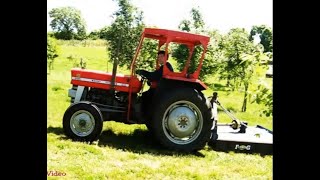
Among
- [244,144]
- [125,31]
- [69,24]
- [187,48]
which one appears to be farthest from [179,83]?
[125,31]

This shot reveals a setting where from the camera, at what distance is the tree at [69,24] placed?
75.5 inches

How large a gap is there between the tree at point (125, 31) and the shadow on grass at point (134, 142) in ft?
4.87

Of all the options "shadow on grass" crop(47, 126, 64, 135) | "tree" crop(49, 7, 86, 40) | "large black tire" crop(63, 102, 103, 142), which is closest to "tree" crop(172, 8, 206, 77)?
"large black tire" crop(63, 102, 103, 142)

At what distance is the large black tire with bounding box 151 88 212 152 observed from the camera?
2.95 meters

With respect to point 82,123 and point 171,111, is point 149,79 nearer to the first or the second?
point 171,111

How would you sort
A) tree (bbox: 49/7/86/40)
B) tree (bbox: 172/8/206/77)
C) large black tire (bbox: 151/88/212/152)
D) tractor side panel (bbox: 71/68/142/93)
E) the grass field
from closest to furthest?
tree (bbox: 49/7/86/40), the grass field, large black tire (bbox: 151/88/212/152), tractor side panel (bbox: 71/68/142/93), tree (bbox: 172/8/206/77)

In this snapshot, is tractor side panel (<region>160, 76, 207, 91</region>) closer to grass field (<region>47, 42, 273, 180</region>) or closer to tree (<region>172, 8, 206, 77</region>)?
grass field (<region>47, 42, 273, 180</region>)

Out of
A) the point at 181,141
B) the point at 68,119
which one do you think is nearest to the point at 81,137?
the point at 68,119

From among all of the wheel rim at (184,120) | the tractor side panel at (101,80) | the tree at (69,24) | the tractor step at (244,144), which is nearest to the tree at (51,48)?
the tree at (69,24)

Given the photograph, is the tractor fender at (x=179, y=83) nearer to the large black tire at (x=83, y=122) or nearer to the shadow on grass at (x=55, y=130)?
the large black tire at (x=83, y=122)

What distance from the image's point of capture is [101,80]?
3191mm

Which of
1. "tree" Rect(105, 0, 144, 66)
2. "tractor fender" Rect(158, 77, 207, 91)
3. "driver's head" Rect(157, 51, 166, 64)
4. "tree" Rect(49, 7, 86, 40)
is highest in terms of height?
"tree" Rect(105, 0, 144, 66)

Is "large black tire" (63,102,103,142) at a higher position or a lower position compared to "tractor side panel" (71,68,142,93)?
lower

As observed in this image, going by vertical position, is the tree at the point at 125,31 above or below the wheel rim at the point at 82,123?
above
